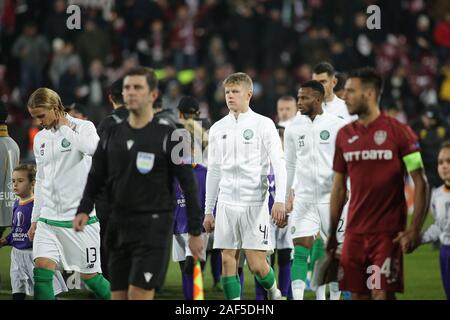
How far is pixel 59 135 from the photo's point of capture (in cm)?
938

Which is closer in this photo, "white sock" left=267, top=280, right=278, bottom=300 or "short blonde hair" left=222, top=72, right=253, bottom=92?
"short blonde hair" left=222, top=72, right=253, bottom=92

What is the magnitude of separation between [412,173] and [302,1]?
19296 mm

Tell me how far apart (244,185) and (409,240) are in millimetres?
2706

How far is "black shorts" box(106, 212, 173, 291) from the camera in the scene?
24.4ft

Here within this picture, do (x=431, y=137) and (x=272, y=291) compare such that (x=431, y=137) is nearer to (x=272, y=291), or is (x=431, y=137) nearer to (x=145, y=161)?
(x=272, y=291)

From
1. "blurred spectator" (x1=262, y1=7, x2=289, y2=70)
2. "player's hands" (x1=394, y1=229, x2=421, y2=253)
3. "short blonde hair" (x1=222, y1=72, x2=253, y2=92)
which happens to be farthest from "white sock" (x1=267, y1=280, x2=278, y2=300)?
"blurred spectator" (x1=262, y1=7, x2=289, y2=70)

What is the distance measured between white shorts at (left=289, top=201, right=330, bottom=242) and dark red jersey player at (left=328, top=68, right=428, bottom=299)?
246cm

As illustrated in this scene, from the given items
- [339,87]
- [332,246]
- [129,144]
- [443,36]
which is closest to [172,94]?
[443,36]

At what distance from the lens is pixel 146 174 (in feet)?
24.6

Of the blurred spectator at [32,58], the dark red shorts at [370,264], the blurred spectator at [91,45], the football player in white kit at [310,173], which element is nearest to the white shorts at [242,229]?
the football player in white kit at [310,173]

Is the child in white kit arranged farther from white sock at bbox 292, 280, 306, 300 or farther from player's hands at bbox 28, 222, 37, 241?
white sock at bbox 292, 280, 306, 300

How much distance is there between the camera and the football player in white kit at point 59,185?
9.28m

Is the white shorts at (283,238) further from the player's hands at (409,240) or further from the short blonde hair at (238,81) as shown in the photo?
the player's hands at (409,240)
